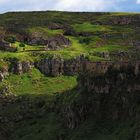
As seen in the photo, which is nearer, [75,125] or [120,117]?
[120,117]

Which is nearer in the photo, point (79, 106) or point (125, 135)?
point (125, 135)

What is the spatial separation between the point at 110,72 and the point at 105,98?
7.94 metres

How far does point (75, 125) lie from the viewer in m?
194

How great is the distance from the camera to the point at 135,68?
18475cm

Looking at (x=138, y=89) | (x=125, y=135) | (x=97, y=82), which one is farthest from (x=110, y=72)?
(x=125, y=135)

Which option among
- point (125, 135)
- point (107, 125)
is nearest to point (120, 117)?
point (107, 125)

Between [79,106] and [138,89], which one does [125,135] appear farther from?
[79,106]

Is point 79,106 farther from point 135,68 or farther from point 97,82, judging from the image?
point 135,68

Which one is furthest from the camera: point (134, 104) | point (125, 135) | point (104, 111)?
point (104, 111)

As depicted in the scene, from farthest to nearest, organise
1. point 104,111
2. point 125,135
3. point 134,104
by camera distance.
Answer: point 104,111, point 134,104, point 125,135

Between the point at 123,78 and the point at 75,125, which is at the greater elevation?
the point at 123,78

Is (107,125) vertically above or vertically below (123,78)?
below

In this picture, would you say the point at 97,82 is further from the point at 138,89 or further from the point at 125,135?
the point at 125,135

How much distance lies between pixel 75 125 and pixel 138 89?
25025 millimetres
